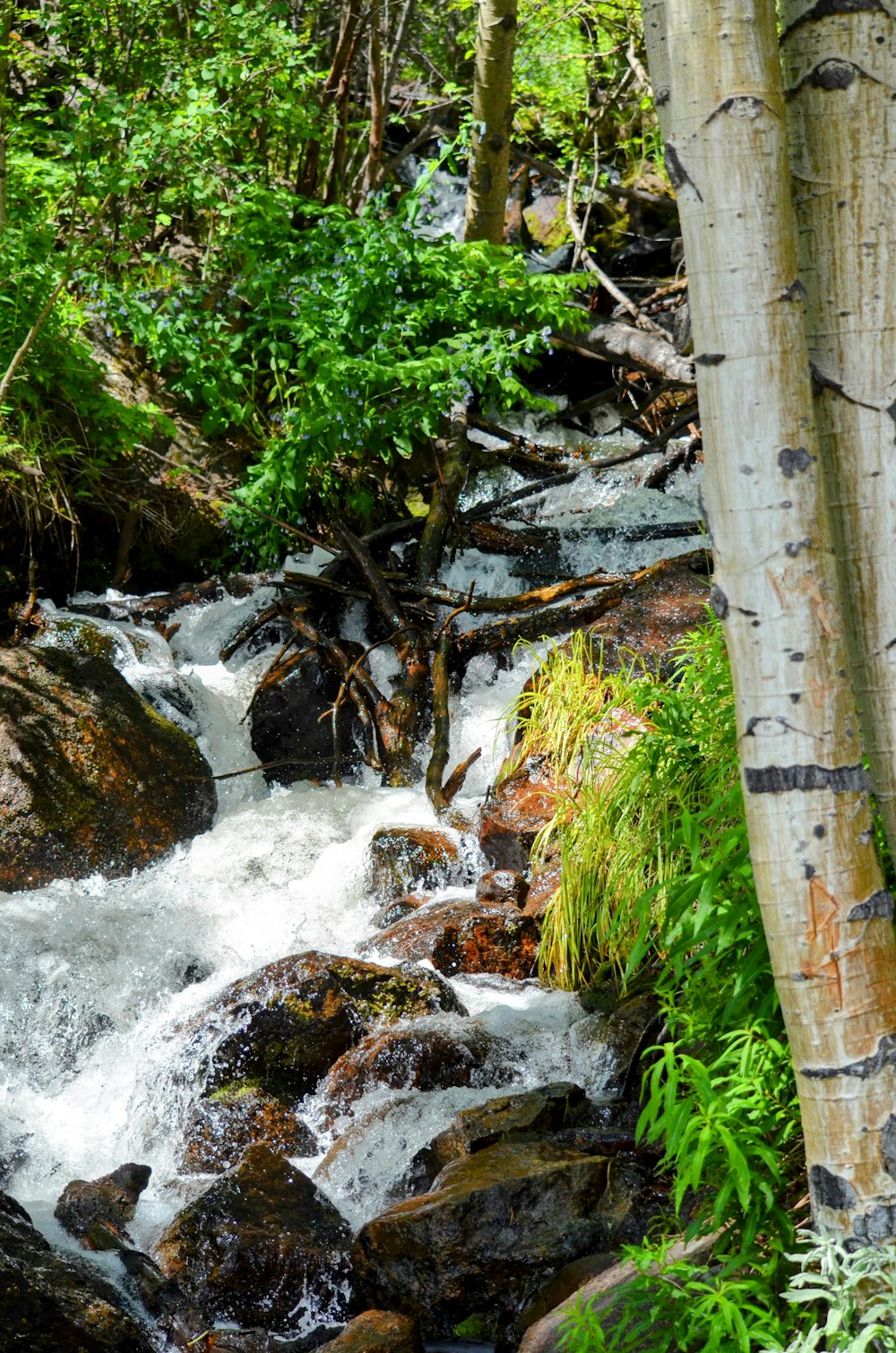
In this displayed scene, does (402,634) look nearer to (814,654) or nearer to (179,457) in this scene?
(179,457)

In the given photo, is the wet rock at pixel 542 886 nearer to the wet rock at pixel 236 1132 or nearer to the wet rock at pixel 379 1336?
the wet rock at pixel 236 1132

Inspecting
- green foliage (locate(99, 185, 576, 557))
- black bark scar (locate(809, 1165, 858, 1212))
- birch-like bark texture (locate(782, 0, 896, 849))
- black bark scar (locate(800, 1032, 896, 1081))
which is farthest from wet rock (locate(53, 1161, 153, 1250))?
green foliage (locate(99, 185, 576, 557))

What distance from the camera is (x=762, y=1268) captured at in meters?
1.89

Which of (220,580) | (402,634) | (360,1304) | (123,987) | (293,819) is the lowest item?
(360,1304)

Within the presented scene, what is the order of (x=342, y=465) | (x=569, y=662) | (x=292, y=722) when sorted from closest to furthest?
(x=569, y=662), (x=292, y=722), (x=342, y=465)

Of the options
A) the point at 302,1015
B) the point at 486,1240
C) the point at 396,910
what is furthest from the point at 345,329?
the point at 486,1240

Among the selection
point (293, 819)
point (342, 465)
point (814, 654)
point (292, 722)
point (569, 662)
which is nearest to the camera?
point (814, 654)

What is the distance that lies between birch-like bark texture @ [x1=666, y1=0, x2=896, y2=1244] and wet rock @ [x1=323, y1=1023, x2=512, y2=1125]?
2.37 metres

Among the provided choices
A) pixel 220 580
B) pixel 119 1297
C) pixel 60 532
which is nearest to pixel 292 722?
pixel 220 580

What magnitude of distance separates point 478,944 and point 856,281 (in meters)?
3.46

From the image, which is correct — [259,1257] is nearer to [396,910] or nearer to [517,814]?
[396,910]

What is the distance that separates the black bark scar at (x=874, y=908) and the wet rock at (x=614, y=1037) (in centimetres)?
216

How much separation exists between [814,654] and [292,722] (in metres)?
5.44

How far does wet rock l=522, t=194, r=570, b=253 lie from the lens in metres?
11.7
